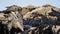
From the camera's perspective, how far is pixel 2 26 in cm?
1822

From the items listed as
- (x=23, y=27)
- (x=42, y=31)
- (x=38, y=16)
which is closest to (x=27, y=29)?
(x=23, y=27)

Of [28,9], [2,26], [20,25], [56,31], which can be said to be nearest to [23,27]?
[20,25]

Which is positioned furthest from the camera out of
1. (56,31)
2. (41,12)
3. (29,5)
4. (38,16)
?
(29,5)

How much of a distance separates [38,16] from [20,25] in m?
4.61

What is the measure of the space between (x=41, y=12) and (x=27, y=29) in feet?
24.1

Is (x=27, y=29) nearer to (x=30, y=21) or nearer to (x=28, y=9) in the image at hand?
(x=30, y=21)

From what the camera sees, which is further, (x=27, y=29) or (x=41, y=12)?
(x=41, y=12)

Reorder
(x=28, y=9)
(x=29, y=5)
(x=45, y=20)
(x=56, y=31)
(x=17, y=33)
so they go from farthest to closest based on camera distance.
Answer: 1. (x=29, y=5)
2. (x=28, y=9)
3. (x=45, y=20)
4. (x=17, y=33)
5. (x=56, y=31)

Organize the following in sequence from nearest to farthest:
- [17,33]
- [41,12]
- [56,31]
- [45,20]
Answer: [56,31], [17,33], [45,20], [41,12]

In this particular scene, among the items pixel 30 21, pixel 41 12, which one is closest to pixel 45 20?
pixel 30 21

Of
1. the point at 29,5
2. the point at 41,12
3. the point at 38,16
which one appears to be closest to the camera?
the point at 38,16

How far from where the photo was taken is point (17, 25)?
1820cm

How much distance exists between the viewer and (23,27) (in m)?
18.6

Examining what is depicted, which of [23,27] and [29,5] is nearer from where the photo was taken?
[23,27]
